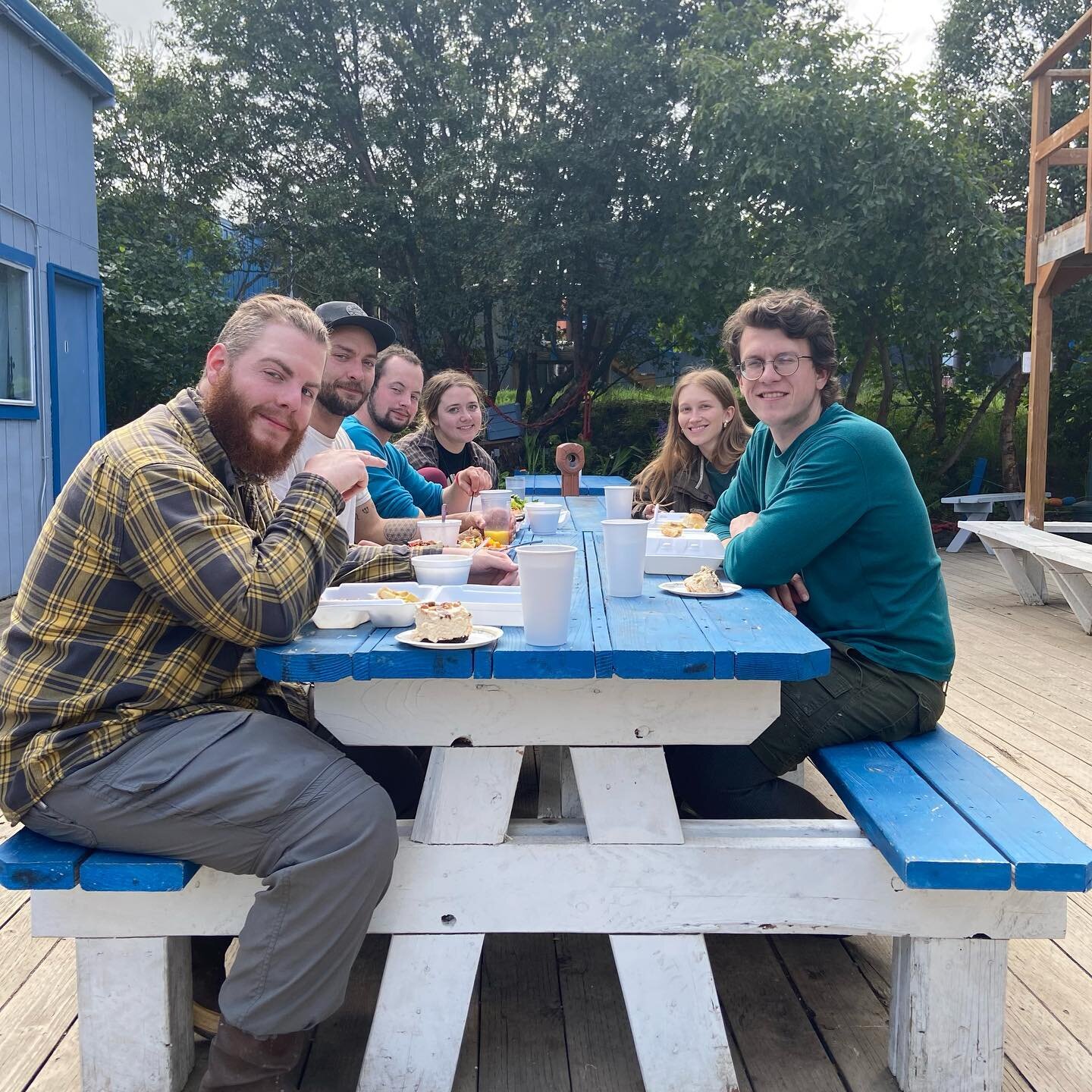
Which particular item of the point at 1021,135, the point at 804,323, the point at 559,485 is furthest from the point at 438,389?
the point at 1021,135

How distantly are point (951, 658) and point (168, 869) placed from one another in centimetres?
171

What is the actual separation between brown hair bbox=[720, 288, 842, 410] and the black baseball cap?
149 centimetres

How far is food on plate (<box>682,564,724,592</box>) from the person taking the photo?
7.65ft

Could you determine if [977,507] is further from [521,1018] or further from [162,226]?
[162,226]

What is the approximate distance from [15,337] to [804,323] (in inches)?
251

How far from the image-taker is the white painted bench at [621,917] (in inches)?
72.8

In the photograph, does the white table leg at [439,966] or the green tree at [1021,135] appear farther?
the green tree at [1021,135]

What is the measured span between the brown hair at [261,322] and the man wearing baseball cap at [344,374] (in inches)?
53.9

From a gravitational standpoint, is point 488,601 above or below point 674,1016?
A: above

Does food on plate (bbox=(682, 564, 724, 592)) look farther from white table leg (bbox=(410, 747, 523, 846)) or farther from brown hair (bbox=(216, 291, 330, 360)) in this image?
brown hair (bbox=(216, 291, 330, 360))

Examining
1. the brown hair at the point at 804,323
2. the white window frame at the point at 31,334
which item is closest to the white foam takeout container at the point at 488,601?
the brown hair at the point at 804,323

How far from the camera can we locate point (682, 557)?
2.60 m

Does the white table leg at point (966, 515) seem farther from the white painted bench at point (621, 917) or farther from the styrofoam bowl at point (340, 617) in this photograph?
the styrofoam bowl at point (340, 617)

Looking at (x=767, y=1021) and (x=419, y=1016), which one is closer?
(x=419, y=1016)
